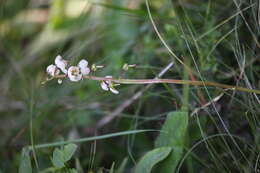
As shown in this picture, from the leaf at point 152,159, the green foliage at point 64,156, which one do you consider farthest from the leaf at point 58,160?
the leaf at point 152,159

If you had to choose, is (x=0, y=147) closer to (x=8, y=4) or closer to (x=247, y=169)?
(x=247, y=169)

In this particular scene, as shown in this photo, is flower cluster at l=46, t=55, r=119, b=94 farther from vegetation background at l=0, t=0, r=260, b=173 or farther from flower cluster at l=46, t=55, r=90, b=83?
vegetation background at l=0, t=0, r=260, b=173

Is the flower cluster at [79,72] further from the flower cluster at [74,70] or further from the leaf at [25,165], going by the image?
the leaf at [25,165]

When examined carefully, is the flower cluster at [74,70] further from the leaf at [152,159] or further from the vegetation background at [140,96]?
the leaf at [152,159]

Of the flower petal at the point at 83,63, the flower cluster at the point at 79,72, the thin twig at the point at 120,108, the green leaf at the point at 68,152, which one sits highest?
the flower petal at the point at 83,63

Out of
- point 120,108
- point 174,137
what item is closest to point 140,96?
point 120,108

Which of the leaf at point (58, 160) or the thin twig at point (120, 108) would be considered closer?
the leaf at point (58, 160)

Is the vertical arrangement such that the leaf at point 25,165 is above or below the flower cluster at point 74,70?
below
